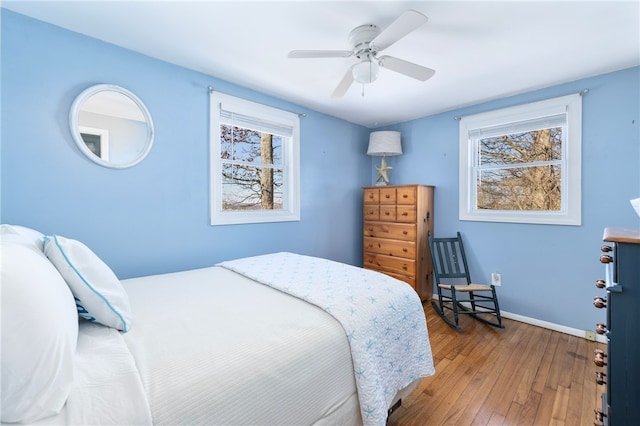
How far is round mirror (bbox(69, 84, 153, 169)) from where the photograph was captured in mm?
1862

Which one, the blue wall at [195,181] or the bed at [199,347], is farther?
the blue wall at [195,181]

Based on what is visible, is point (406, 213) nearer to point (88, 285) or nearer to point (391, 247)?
point (391, 247)

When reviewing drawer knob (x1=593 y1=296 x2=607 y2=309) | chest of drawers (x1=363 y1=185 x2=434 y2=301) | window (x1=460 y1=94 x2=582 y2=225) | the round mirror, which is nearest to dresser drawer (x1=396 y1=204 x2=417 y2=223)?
chest of drawers (x1=363 y1=185 x2=434 y2=301)

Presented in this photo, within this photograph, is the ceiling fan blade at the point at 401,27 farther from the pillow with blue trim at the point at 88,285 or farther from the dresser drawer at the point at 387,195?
the dresser drawer at the point at 387,195

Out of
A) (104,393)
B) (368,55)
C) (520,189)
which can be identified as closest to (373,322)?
(104,393)

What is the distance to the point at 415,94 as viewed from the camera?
282 cm

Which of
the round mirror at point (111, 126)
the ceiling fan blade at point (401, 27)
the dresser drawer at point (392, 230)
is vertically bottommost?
the dresser drawer at point (392, 230)

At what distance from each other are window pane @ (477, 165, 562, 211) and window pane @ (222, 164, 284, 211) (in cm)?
234

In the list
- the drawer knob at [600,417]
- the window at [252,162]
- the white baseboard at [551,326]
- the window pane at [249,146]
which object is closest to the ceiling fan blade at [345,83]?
the window at [252,162]

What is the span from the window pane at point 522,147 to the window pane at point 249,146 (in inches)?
92.7

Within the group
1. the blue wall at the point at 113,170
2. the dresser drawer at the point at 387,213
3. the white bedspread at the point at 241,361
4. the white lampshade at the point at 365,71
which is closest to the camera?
the white bedspread at the point at 241,361

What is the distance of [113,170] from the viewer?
1990 mm

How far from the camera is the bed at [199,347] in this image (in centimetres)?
66

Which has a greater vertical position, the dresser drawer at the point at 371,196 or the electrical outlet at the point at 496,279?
the dresser drawer at the point at 371,196
